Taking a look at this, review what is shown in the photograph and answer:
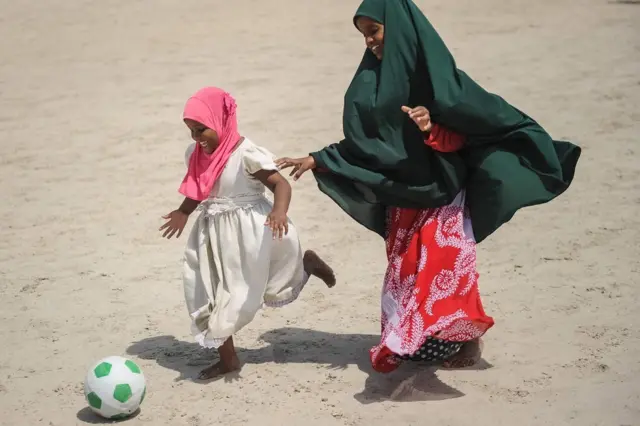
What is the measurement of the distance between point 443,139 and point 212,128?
118 centimetres

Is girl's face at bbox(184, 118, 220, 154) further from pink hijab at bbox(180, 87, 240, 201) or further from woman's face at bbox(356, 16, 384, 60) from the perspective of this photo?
woman's face at bbox(356, 16, 384, 60)

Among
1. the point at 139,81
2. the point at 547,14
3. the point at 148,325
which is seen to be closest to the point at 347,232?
the point at 148,325

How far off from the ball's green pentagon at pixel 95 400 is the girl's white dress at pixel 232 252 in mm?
667

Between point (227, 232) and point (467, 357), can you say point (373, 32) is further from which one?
point (467, 357)

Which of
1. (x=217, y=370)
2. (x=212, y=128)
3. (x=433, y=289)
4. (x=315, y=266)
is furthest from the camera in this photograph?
(x=315, y=266)

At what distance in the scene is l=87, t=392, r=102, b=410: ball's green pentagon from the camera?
16.8 ft

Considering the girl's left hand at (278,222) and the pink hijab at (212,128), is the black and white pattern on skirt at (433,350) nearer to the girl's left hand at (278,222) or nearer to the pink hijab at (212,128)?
the girl's left hand at (278,222)

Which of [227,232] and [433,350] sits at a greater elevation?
[227,232]

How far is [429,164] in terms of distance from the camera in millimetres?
5414

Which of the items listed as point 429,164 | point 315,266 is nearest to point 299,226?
point 315,266

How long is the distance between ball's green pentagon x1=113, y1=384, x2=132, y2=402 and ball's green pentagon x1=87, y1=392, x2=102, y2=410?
84mm

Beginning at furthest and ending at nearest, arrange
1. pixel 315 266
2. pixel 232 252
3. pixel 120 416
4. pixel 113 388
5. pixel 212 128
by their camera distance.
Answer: pixel 315 266, pixel 232 252, pixel 212 128, pixel 120 416, pixel 113 388

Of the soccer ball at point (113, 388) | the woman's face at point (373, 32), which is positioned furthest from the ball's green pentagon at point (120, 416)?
the woman's face at point (373, 32)

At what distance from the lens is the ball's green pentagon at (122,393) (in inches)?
201
